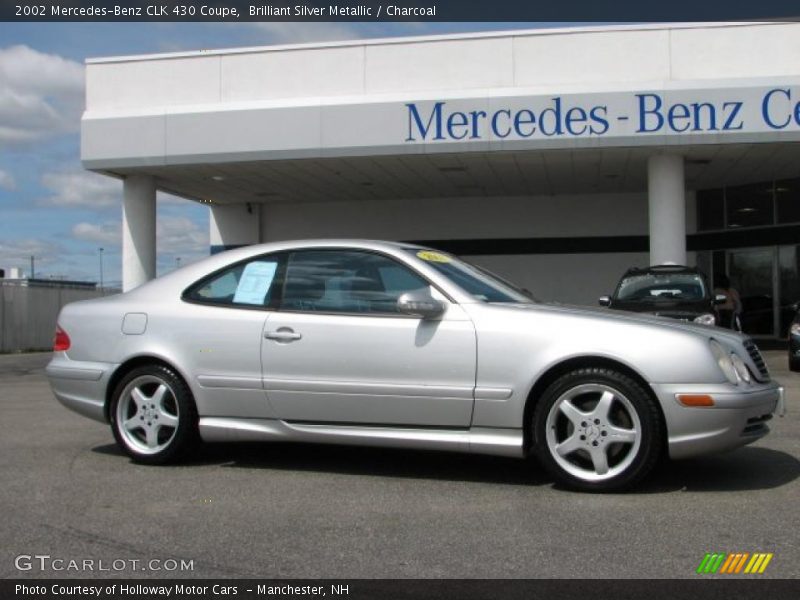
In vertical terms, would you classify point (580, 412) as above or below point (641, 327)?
below

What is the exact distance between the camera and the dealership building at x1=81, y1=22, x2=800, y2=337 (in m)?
14.4

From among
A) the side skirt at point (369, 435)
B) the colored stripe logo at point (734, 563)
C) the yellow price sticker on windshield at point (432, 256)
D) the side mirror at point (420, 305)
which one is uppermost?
the yellow price sticker on windshield at point (432, 256)

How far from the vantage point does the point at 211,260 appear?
18.8 feet

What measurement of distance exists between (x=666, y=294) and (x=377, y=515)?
866 centimetres

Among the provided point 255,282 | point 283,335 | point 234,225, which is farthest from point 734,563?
point 234,225

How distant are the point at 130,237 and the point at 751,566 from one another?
1600 cm

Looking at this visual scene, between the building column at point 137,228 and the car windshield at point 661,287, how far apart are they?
10.3m

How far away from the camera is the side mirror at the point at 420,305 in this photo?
15.9 feet

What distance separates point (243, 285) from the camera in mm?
5512

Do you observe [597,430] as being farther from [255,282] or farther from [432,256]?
[255,282]

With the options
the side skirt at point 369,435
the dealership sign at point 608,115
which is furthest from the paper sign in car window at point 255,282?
the dealership sign at point 608,115

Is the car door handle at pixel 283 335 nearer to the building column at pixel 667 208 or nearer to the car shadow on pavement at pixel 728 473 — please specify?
the car shadow on pavement at pixel 728 473
